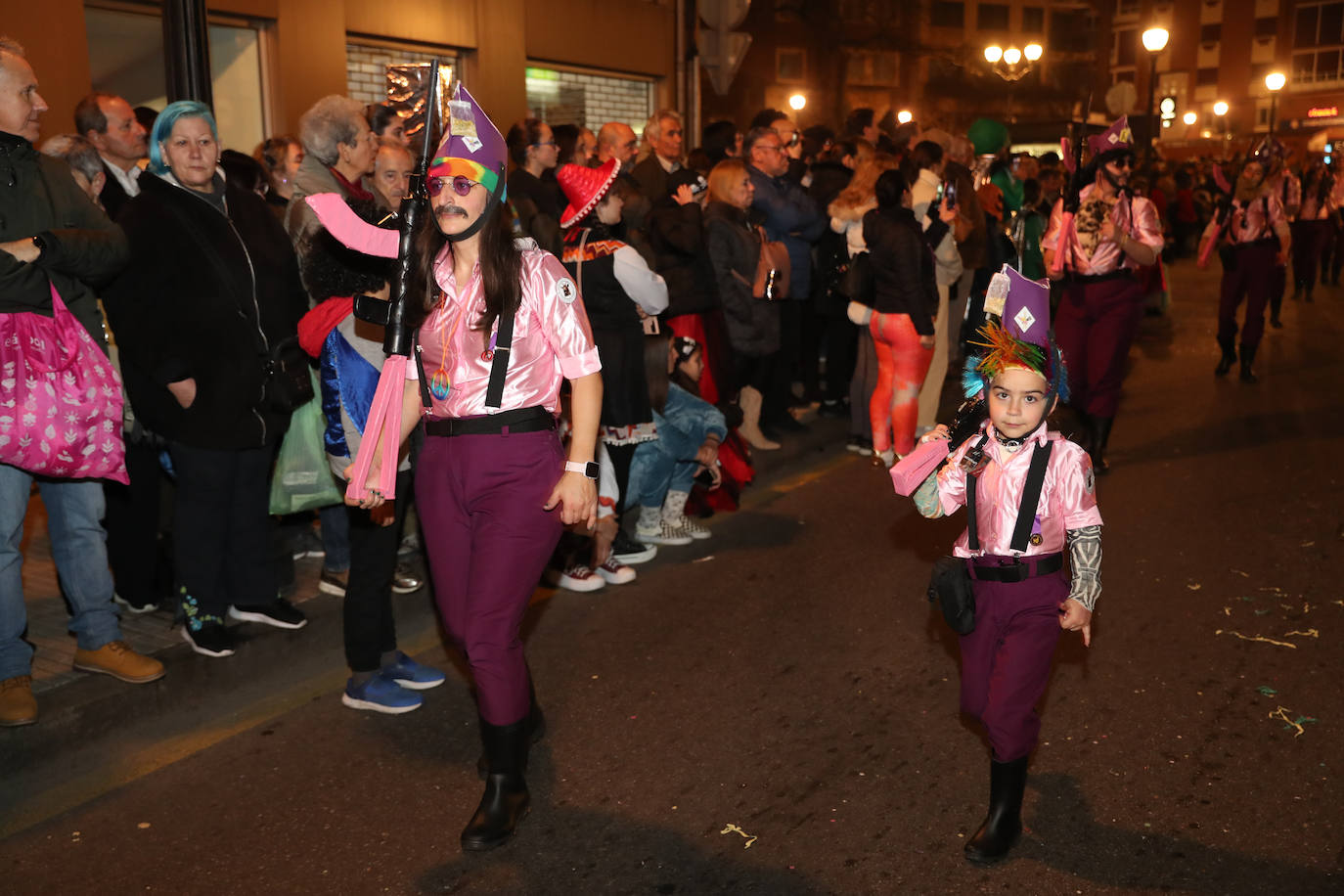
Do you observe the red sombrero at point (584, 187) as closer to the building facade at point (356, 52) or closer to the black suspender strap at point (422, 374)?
the black suspender strap at point (422, 374)

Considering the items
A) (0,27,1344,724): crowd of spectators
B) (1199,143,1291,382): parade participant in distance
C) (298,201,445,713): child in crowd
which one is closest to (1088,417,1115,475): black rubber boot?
(0,27,1344,724): crowd of spectators

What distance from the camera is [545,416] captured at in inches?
150

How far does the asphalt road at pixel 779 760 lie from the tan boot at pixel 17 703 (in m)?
0.22

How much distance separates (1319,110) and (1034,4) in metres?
20.4

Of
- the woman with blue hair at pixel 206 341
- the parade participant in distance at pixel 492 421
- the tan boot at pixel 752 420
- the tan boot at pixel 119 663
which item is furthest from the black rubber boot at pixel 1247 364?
the tan boot at pixel 119 663

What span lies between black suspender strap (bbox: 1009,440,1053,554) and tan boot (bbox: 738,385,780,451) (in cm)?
512

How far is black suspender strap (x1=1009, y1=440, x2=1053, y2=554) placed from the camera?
3637 mm

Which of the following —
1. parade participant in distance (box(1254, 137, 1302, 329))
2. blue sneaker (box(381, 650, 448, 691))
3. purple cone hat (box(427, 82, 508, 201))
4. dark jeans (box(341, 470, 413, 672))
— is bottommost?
blue sneaker (box(381, 650, 448, 691))

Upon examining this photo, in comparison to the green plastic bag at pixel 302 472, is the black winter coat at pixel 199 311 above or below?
above

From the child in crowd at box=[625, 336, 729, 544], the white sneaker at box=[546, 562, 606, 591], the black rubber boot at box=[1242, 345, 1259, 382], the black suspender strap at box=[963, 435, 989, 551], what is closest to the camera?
the black suspender strap at box=[963, 435, 989, 551]

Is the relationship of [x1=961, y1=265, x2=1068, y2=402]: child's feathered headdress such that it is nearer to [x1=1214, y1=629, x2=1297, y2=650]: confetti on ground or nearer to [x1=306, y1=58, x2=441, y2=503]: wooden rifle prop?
[x1=306, y1=58, x2=441, y2=503]: wooden rifle prop

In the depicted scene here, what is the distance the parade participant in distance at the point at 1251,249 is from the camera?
460 inches

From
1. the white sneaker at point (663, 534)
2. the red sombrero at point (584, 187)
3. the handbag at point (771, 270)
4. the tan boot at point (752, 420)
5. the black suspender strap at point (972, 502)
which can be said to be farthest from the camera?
the tan boot at point (752, 420)

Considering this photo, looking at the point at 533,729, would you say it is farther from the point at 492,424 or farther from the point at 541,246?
the point at 541,246
